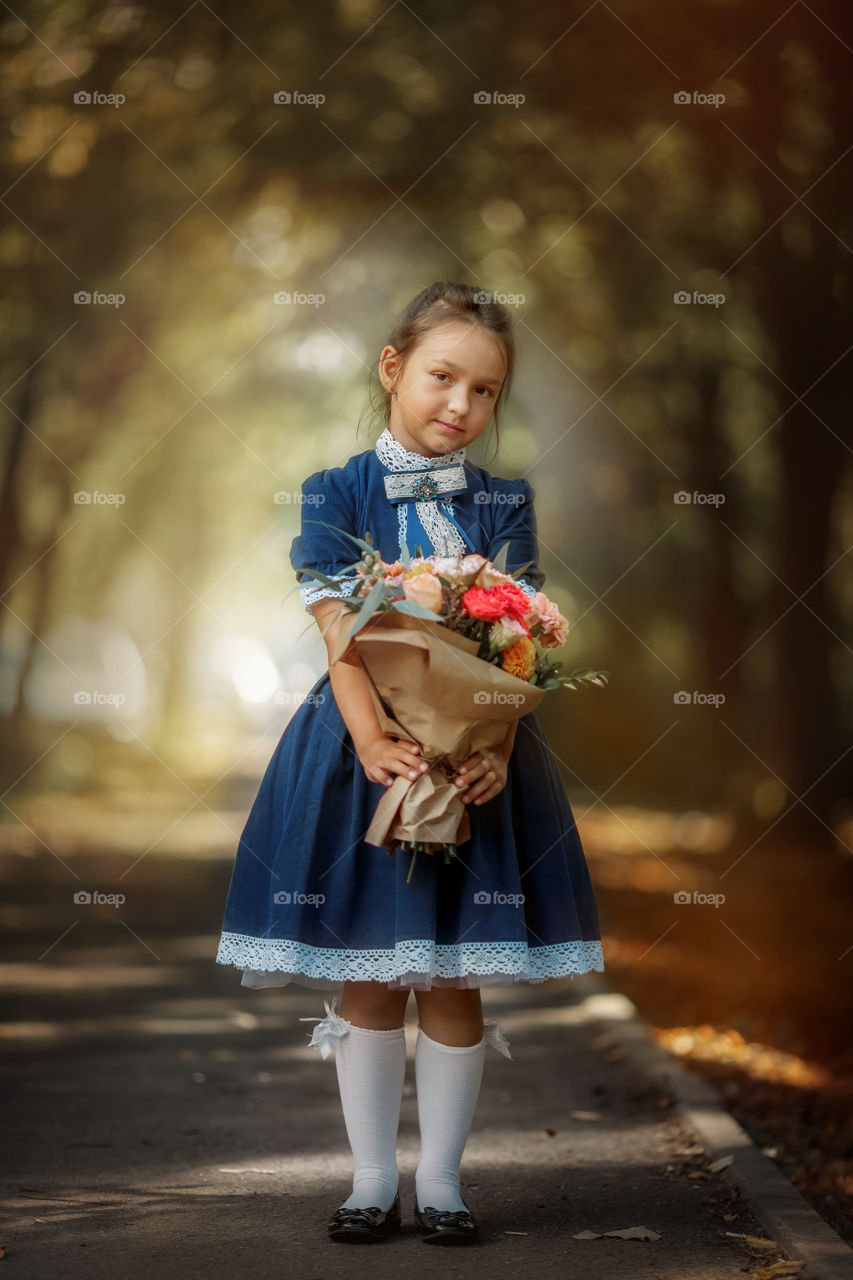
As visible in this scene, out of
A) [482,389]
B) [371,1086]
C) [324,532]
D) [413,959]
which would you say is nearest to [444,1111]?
[371,1086]

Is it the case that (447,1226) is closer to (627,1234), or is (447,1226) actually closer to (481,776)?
(627,1234)

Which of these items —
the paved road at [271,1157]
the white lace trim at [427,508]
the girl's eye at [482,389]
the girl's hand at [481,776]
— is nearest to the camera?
the girl's hand at [481,776]

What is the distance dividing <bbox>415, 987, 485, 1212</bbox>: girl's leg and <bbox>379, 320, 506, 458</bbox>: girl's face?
1.11 meters

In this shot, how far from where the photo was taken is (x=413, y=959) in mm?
2547

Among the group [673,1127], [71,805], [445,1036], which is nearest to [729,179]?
[673,1127]

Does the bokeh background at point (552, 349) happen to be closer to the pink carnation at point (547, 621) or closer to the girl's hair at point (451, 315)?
the girl's hair at point (451, 315)

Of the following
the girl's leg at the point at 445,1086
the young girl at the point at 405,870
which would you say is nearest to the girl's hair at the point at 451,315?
the young girl at the point at 405,870

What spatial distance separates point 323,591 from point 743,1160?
1.77 metres

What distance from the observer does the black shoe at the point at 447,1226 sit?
2.67 metres

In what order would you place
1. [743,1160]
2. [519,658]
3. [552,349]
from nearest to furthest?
1. [519,658]
2. [743,1160]
3. [552,349]

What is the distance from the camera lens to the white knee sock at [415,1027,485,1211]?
2719 mm

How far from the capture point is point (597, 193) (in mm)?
8922

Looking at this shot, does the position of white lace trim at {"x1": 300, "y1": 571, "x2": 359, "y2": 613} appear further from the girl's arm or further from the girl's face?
the girl's face

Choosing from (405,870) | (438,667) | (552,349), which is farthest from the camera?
(552,349)
